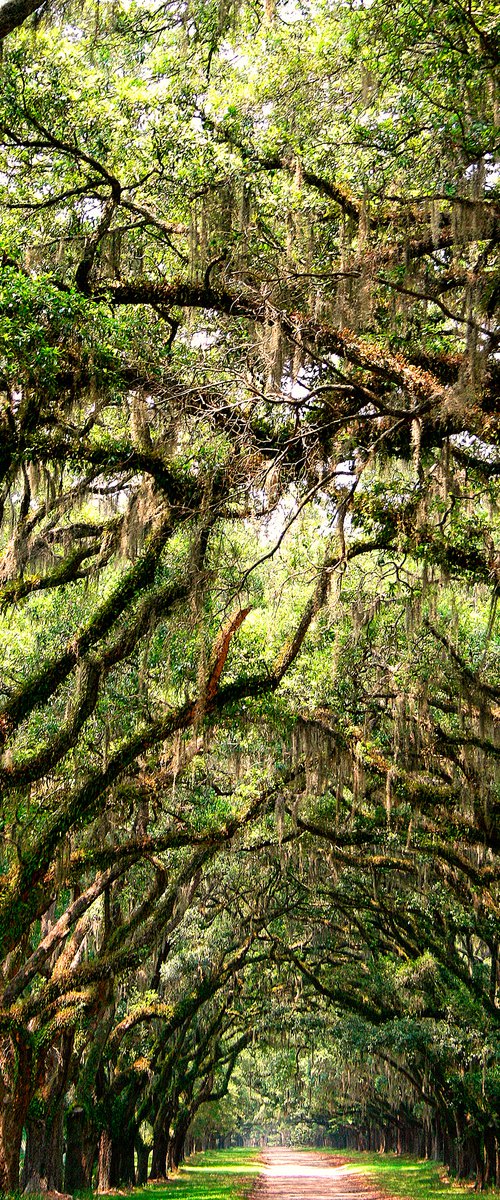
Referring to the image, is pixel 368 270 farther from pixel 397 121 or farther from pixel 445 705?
pixel 445 705

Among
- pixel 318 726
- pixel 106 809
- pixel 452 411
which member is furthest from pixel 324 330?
pixel 106 809

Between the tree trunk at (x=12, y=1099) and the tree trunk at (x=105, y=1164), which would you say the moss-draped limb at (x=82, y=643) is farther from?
the tree trunk at (x=105, y=1164)

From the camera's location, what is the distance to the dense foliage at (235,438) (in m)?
6.63

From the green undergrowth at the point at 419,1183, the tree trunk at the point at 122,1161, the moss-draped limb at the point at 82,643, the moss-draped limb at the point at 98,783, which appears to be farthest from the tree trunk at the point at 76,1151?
the moss-draped limb at the point at 82,643

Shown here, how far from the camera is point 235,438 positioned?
24.7 feet

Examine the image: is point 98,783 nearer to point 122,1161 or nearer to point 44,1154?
point 44,1154

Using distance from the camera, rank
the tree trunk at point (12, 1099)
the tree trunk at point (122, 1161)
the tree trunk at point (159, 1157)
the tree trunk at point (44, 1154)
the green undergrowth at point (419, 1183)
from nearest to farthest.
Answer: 1. the tree trunk at point (12, 1099)
2. the tree trunk at point (44, 1154)
3. the green undergrowth at point (419, 1183)
4. the tree trunk at point (122, 1161)
5. the tree trunk at point (159, 1157)

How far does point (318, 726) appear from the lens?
39.1 ft

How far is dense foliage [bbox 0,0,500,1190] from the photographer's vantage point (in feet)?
21.7

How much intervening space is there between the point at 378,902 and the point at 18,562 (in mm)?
11495

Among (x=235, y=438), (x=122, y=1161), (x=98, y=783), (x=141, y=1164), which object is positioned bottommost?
(x=141, y=1164)

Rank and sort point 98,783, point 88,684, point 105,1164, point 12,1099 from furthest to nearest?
point 105,1164, point 12,1099, point 98,783, point 88,684

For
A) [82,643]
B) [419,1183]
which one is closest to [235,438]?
[82,643]

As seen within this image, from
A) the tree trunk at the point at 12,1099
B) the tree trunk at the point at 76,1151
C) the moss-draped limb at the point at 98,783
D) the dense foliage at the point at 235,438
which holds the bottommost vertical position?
the tree trunk at the point at 76,1151
